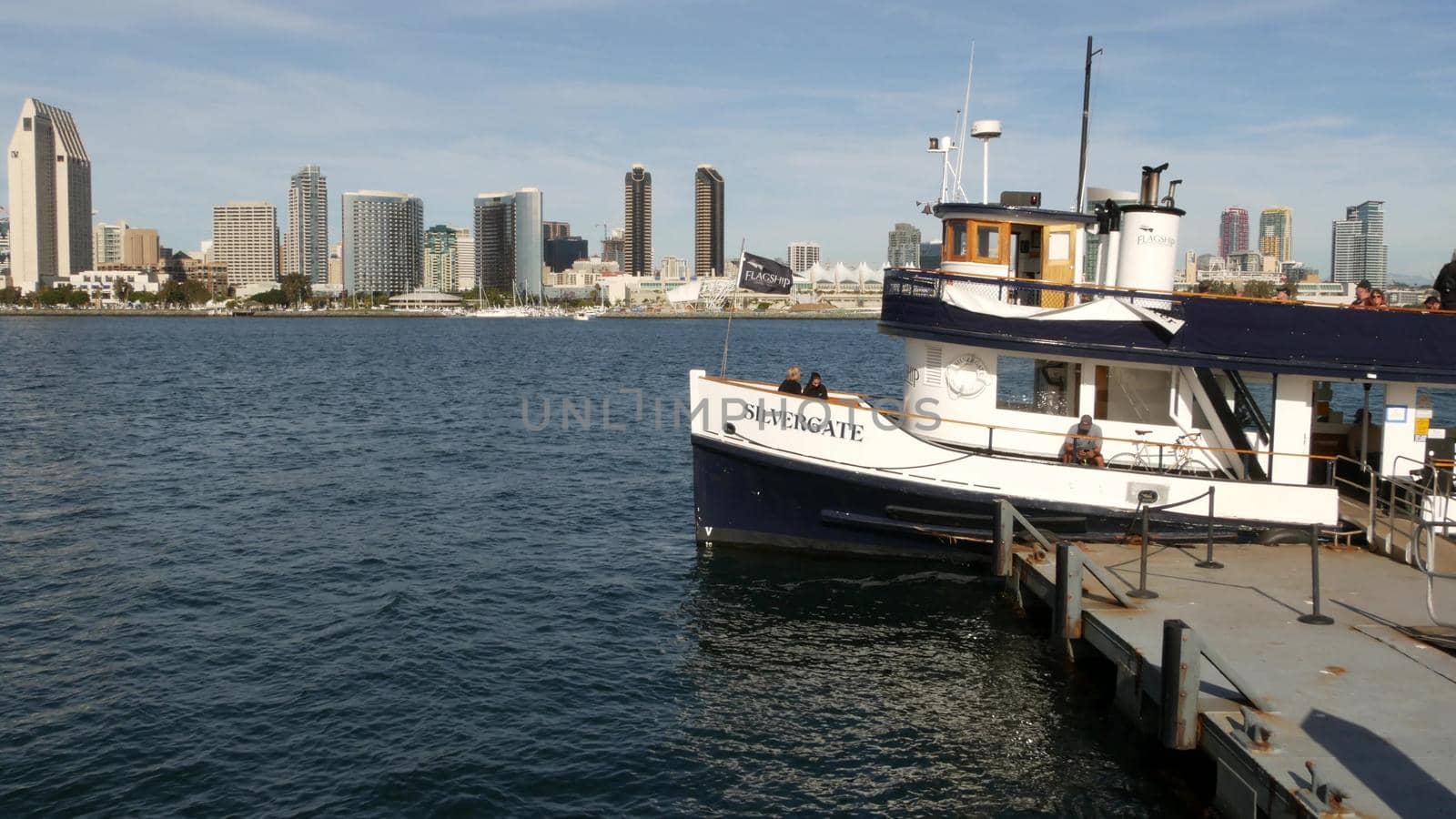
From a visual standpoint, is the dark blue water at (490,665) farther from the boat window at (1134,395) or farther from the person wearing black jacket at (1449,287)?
the person wearing black jacket at (1449,287)

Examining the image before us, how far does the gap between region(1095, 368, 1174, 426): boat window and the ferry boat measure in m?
0.03

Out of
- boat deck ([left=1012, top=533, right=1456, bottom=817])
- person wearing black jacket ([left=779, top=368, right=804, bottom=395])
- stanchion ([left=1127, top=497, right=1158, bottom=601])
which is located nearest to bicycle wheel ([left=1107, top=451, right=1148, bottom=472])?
boat deck ([left=1012, top=533, right=1456, bottom=817])

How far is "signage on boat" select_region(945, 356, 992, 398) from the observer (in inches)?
705

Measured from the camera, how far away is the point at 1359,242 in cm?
4788

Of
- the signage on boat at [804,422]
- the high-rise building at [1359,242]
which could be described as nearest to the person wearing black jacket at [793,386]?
the signage on boat at [804,422]

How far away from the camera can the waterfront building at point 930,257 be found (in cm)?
1906

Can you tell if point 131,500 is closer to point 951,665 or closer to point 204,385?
point 951,665

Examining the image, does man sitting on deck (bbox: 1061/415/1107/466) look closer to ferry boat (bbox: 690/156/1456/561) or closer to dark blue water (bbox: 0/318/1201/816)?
ferry boat (bbox: 690/156/1456/561)

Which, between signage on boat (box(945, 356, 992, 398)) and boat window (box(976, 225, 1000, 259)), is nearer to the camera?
signage on boat (box(945, 356, 992, 398))

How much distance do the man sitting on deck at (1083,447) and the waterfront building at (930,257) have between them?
363 centimetres

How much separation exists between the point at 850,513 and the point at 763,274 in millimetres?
4218

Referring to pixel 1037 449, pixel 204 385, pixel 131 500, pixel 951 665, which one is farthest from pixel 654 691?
pixel 204 385

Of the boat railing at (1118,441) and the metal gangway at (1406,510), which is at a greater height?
the boat railing at (1118,441)

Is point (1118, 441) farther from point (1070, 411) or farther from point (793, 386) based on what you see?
point (793, 386)
